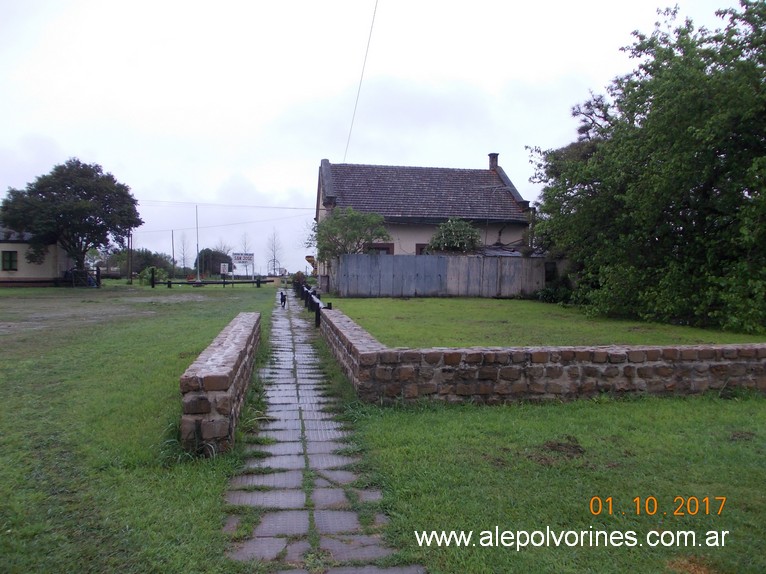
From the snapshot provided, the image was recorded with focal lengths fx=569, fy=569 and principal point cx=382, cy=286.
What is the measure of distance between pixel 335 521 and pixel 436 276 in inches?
632

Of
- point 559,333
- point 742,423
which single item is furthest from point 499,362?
point 559,333

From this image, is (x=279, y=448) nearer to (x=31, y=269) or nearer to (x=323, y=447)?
(x=323, y=447)

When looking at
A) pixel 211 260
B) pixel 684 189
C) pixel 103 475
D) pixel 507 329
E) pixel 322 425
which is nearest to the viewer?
pixel 103 475

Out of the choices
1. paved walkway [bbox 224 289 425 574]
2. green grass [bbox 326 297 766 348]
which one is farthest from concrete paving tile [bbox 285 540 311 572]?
green grass [bbox 326 297 766 348]

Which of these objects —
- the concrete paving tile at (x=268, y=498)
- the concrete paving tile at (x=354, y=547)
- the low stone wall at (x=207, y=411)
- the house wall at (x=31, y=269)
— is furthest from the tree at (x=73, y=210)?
the concrete paving tile at (x=354, y=547)

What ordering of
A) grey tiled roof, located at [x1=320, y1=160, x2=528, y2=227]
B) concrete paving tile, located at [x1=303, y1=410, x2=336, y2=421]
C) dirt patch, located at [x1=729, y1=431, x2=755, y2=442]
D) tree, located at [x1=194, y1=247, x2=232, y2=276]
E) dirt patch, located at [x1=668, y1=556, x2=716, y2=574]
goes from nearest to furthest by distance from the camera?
dirt patch, located at [x1=668, y1=556, x2=716, y2=574], dirt patch, located at [x1=729, y1=431, x2=755, y2=442], concrete paving tile, located at [x1=303, y1=410, x2=336, y2=421], grey tiled roof, located at [x1=320, y1=160, x2=528, y2=227], tree, located at [x1=194, y1=247, x2=232, y2=276]

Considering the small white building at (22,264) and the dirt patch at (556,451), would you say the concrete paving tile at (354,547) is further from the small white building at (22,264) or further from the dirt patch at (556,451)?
the small white building at (22,264)

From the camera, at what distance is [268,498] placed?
11.3ft

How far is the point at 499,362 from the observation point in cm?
545

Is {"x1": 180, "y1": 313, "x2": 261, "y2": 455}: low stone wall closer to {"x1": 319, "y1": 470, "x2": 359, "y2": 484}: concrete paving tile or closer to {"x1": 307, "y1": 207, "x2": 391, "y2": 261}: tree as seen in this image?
{"x1": 319, "y1": 470, "x2": 359, "y2": 484}: concrete paving tile

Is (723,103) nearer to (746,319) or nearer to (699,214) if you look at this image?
(699,214)

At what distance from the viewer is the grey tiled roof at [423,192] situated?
23297 mm
